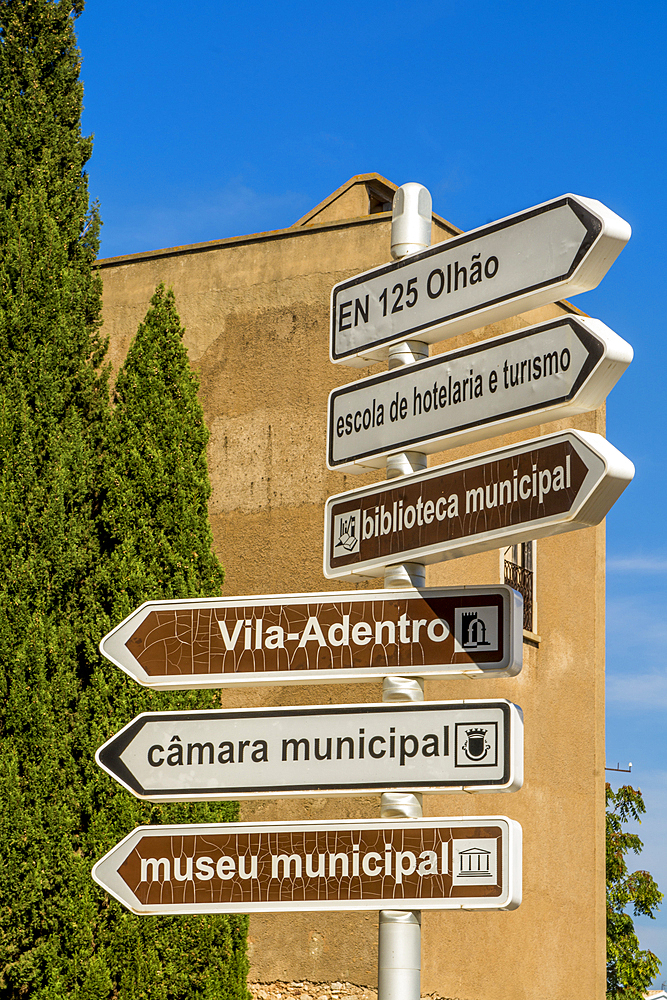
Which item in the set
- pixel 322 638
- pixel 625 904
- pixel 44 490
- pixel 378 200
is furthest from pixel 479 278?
pixel 625 904

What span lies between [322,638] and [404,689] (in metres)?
0.35

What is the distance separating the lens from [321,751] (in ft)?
13.5

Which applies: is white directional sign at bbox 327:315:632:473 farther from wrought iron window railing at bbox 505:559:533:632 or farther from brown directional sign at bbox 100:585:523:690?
wrought iron window railing at bbox 505:559:533:632

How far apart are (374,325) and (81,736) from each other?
5908 mm

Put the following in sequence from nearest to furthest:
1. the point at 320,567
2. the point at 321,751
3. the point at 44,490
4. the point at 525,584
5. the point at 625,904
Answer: the point at 321,751 < the point at 44,490 < the point at 320,567 < the point at 525,584 < the point at 625,904

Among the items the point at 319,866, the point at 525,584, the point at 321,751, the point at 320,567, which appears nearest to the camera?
the point at 319,866

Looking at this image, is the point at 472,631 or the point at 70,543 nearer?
the point at 472,631

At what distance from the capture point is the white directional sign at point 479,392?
3832 mm

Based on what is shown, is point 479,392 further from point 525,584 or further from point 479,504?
point 525,584

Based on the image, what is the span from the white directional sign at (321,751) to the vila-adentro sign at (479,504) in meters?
0.57

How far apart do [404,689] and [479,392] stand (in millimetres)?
1109

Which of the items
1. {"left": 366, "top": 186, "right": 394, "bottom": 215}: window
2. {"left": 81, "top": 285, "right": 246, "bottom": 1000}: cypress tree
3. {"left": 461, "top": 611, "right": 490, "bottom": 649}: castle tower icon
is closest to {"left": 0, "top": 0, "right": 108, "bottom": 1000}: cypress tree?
{"left": 81, "top": 285, "right": 246, "bottom": 1000}: cypress tree

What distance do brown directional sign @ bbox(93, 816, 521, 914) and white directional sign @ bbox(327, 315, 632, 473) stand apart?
4.55 feet

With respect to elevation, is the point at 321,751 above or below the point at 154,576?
below
